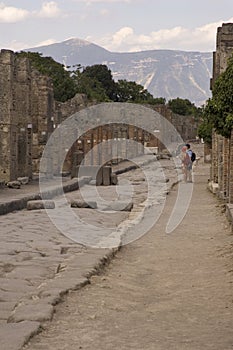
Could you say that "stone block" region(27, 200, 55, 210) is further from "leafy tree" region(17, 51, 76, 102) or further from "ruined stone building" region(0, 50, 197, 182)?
"leafy tree" region(17, 51, 76, 102)

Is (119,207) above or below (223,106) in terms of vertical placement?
below

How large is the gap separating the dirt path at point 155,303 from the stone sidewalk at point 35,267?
0.13 metres

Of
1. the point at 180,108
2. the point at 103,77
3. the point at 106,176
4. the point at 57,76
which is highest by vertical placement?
the point at 103,77

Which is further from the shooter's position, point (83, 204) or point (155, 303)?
point (83, 204)

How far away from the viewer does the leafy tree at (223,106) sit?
12.9 m

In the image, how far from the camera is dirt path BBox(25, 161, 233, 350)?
558cm

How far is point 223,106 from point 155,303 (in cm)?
743

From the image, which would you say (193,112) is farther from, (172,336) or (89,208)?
(172,336)

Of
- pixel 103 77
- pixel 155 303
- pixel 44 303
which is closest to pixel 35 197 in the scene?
pixel 155 303

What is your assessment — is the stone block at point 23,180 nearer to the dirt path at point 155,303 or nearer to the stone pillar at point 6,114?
the stone pillar at point 6,114

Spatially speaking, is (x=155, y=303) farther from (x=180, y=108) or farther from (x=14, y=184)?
(x=180, y=108)

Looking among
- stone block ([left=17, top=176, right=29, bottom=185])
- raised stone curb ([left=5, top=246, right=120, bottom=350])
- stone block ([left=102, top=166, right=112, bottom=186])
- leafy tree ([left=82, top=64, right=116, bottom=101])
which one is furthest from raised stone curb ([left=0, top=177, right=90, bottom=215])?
leafy tree ([left=82, top=64, right=116, bottom=101])

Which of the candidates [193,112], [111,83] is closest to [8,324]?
[111,83]

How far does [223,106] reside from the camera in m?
14.0
